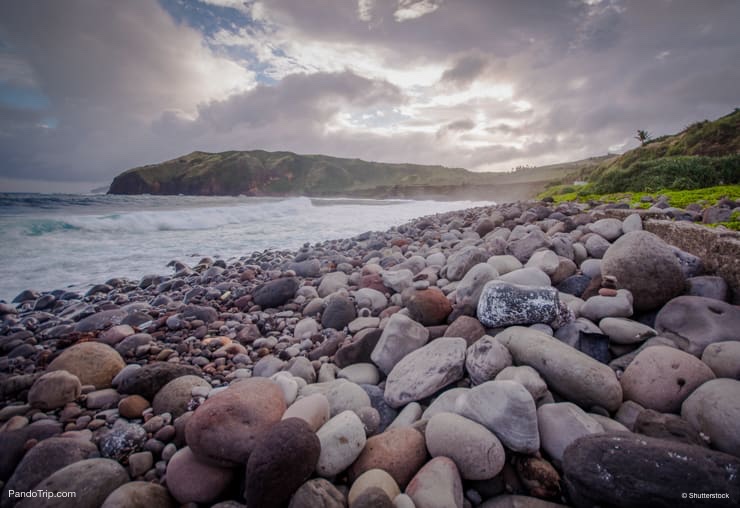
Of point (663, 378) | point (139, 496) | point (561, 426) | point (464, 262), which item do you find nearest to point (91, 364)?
point (139, 496)

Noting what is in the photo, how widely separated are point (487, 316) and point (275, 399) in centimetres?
172

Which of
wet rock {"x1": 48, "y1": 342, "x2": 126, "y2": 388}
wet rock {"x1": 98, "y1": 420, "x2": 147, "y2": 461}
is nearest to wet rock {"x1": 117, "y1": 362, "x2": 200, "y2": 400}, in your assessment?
wet rock {"x1": 48, "y1": 342, "x2": 126, "y2": 388}

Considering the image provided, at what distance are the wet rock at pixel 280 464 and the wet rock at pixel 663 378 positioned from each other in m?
1.85

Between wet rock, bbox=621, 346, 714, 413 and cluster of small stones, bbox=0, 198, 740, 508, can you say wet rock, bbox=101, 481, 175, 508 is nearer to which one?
cluster of small stones, bbox=0, 198, 740, 508

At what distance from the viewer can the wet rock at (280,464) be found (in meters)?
1.43

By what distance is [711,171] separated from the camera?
880cm

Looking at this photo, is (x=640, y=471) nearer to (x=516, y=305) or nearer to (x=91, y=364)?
(x=516, y=305)

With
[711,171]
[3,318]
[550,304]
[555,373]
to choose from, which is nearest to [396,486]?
[555,373]

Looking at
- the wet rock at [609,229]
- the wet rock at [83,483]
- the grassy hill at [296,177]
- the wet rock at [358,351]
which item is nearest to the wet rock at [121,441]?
the wet rock at [83,483]

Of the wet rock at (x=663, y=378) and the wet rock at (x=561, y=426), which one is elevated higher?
the wet rock at (x=663, y=378)

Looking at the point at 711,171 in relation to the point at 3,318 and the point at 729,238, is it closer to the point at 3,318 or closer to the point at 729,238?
the point at 729,238

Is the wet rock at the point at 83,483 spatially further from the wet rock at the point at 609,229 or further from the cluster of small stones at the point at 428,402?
the wet rock at the point at 609,229

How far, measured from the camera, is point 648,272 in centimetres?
254

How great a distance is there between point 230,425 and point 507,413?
151 cm
